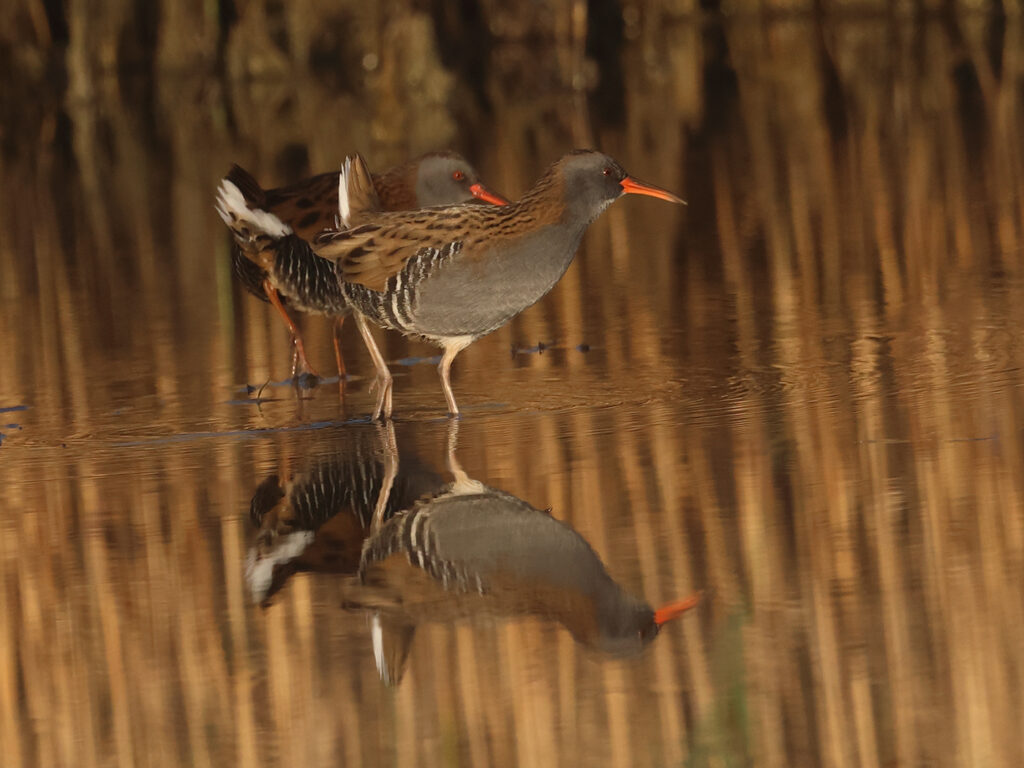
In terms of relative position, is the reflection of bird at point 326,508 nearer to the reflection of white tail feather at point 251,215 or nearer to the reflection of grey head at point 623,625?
the reflection of grey head at point 623,625

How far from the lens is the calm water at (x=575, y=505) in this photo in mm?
4688

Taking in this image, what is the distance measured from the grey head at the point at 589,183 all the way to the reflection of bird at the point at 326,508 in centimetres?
110

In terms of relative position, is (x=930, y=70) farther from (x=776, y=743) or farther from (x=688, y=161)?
(x=776, y=743)

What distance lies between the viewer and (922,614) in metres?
5.06

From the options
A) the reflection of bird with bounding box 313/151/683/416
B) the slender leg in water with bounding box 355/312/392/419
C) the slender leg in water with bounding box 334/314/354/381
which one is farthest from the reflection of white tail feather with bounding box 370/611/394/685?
the slender leg in water with bounding box 334/314/354/381

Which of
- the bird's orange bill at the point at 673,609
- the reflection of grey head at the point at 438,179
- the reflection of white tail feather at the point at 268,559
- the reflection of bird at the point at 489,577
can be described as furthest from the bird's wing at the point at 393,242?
the bird's orange bill at the point at 673,609

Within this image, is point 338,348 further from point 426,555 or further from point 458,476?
point 426,555

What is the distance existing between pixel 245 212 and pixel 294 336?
0.62 meters

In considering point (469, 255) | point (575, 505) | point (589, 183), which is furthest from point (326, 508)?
point (589, 183)

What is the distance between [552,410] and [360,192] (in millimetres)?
1154

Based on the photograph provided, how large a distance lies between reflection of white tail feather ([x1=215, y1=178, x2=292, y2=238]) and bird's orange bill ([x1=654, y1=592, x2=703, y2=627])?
13.1 ft

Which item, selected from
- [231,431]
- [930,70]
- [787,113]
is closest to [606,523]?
[231,431]

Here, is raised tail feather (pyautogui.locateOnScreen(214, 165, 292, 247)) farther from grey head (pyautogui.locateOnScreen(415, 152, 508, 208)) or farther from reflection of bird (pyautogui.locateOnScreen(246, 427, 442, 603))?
reflection of bird (pyautogui.locateOnScreen(246, 427, 442, 603))

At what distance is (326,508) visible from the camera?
21.6ft
